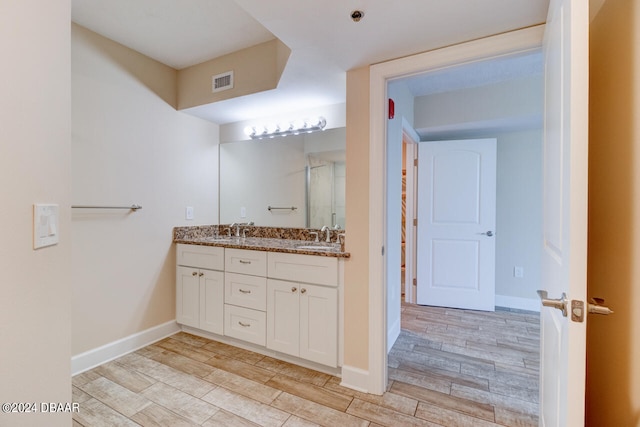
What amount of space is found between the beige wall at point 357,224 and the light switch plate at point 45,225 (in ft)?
4.76

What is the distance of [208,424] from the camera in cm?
154

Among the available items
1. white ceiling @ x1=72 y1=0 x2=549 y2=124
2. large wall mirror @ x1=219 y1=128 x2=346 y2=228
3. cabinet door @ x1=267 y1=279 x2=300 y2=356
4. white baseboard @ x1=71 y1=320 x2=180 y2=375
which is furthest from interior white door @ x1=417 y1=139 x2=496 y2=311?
white baseboard @ x1=71 y1=320 x2=180 y2=375

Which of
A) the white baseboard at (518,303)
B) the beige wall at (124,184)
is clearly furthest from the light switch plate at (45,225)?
the white baseboard at (518,303)

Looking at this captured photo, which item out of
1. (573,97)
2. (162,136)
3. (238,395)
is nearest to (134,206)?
(162,136)

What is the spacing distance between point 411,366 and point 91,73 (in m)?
3.20

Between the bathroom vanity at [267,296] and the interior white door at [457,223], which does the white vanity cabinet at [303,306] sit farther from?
the interior white door at [457,223]

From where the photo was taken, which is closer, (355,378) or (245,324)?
(355,378)

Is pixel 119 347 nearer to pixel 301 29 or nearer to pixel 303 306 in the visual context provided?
pixel 303 306

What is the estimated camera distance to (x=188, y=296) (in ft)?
8.64

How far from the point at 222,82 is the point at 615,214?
260 centimetres

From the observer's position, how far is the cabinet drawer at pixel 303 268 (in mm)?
1947

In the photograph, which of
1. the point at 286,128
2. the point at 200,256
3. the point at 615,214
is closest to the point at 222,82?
the point at 286,128

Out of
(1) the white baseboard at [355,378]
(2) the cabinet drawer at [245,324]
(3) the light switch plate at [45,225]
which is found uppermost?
(3) the light switch plate at [45,225]

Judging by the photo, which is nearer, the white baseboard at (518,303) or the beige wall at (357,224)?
the beige wall at (357,224)
